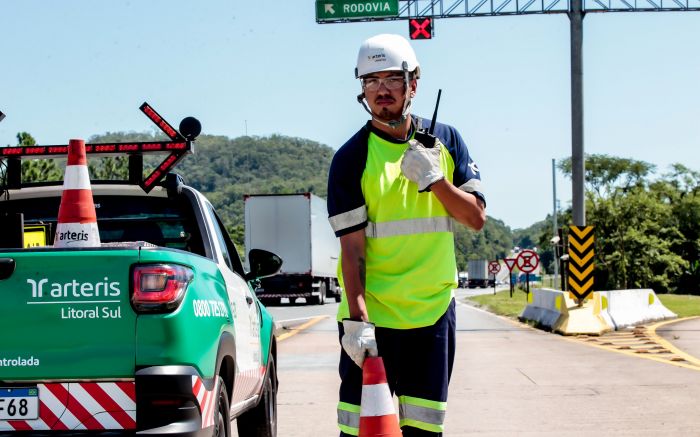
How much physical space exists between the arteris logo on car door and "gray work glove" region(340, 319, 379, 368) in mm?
1158

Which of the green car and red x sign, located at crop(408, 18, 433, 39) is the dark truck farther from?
red x sign, located at crop(408, 18, 433, 39)

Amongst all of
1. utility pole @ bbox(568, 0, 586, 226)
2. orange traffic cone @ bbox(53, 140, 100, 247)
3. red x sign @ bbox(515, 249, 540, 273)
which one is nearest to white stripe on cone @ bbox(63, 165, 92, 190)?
orange traffic cone @ bbox(53, 140, 100, 247)

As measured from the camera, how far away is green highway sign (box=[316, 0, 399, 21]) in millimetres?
26891

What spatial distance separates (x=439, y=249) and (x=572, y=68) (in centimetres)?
2026

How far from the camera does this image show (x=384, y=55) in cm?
444

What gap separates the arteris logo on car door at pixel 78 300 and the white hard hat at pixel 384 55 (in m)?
1.43

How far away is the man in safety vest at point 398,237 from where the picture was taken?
14.4 ft

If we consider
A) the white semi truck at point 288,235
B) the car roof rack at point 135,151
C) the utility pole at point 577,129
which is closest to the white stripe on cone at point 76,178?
the car roof rack at point 135,151

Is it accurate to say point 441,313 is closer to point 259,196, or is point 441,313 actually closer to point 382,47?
point 382,47

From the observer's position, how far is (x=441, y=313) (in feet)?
14.6

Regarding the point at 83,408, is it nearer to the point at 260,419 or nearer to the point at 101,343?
the point at 101,343

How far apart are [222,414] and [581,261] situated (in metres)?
17.7

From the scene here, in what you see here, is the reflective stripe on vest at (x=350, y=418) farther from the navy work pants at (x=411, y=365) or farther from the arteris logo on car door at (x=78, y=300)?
the arteris logo on car door at (x=78, y=300)

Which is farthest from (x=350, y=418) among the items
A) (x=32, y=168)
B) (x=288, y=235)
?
(x=32, y=168)
